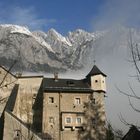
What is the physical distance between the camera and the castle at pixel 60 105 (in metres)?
55.4

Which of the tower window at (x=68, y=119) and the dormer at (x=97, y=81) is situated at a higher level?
the dormer at (x=97, y=81)

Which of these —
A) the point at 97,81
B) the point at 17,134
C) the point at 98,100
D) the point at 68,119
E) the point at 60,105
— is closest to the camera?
the point at 17,134

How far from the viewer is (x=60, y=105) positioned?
186 feet

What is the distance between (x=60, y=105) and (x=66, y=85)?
388cm

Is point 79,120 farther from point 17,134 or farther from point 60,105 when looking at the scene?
point 17,134

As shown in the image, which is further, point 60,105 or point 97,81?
point 97,81

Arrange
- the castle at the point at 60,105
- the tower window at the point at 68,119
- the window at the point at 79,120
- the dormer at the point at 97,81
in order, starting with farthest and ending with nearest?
the dormer at the point at 97,81 → the window at the point at 79,120 → the tower window at the point at 68,119 → the castle at the point at 60,105

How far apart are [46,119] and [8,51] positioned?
90.0 m

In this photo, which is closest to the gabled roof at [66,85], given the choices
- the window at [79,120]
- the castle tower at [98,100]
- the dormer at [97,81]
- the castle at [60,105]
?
the castle at [60,105]

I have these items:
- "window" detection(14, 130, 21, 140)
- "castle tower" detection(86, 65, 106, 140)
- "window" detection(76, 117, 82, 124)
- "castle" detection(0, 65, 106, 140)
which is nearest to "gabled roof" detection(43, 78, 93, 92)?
"castle" detection(0, 65, 106, 140)

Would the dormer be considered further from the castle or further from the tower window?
the tower window

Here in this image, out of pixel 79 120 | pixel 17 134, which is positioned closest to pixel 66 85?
pixel 79 120

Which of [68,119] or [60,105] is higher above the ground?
[60,105]

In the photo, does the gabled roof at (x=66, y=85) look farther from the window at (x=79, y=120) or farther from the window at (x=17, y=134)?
the window at (x=17, y=134)
